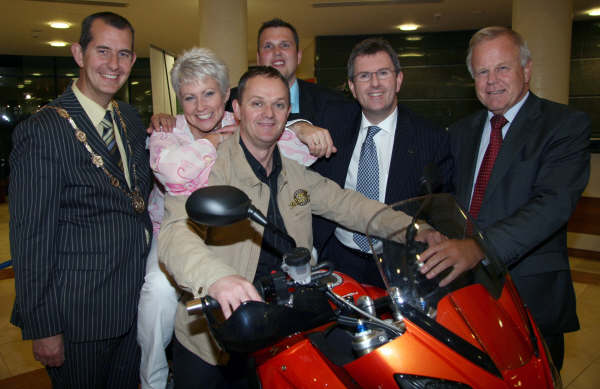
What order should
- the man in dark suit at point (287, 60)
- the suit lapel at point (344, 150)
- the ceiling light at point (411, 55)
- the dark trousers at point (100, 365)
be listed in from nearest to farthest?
the dark trousers at point (100, 365) → the suit lapel at point (344, 150) → the man in dark suit at point (287, 60) → the ceiling light at point (411, 55)

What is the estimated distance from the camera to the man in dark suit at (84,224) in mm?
1728

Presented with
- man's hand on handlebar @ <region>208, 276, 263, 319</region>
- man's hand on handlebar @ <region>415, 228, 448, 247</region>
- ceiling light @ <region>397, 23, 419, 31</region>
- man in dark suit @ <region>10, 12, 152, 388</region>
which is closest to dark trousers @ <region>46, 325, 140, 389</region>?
man in dark suit @ <region>10, 12, 152, 388</region>

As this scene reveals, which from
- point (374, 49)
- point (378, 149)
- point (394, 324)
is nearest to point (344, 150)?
point (378, 149)

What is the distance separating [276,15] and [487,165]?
7.61m

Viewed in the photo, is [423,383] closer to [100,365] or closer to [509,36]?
[100,365]

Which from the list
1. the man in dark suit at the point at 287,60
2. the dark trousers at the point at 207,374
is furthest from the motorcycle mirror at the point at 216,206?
the man in dark suit at the point at 287,60

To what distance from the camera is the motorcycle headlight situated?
925 mm

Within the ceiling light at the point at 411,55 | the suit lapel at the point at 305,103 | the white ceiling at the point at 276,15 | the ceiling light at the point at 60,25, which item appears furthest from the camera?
the ceiling light at the point at 411,55

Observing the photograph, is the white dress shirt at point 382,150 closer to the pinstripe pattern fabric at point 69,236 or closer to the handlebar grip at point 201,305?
the pinstripe pattern fabric at point 69,236

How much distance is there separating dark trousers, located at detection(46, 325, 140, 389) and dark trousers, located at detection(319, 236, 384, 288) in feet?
3.32

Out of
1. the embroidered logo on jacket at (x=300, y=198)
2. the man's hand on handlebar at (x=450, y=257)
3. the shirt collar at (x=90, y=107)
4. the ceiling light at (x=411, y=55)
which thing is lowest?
the man's hand on handlebar at (x=450, y=257)

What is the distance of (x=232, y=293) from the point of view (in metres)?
1.18

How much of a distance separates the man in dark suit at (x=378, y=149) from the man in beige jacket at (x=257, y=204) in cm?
33

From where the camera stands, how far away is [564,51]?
5840mm
